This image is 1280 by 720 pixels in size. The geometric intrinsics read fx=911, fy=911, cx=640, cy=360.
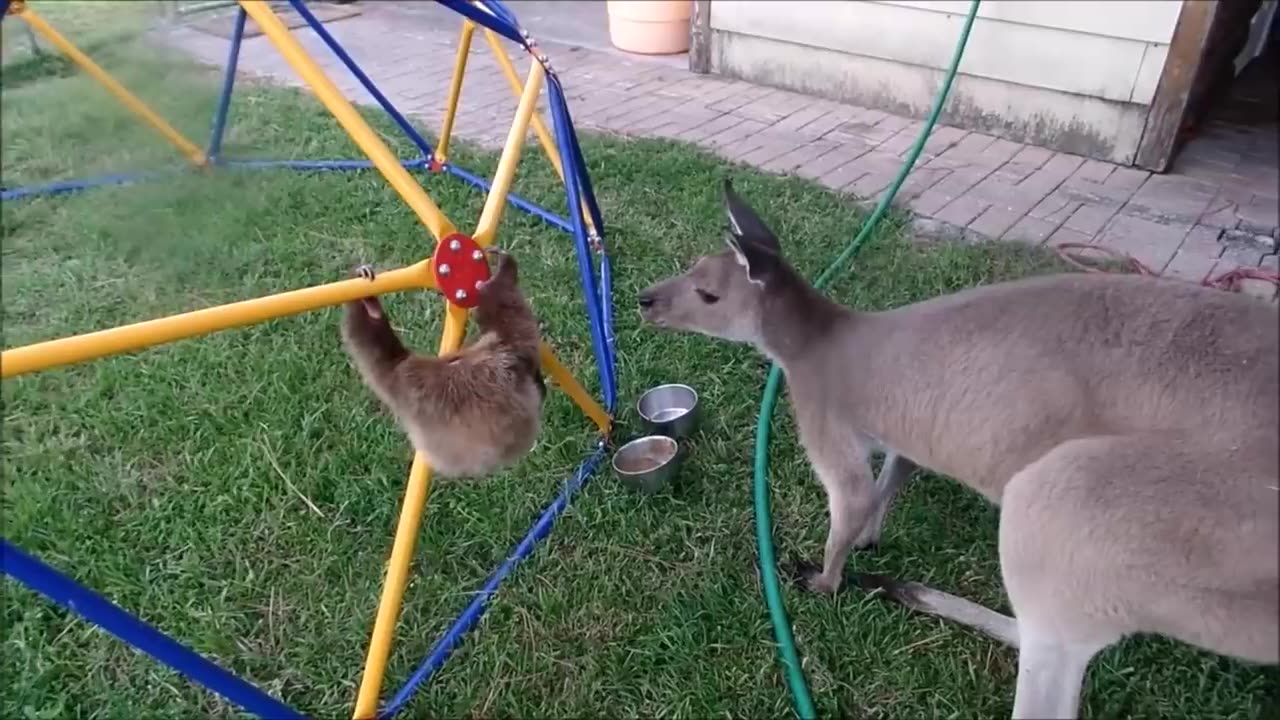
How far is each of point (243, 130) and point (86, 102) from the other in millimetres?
3264

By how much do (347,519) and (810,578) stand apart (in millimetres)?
1482

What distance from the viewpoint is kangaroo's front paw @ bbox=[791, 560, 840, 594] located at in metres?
2.61

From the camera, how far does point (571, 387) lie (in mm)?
2883

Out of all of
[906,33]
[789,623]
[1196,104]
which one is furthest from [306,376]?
[1196,104]

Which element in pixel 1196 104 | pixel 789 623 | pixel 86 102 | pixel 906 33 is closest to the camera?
pixel 86 102

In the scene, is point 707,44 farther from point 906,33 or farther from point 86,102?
point 86,102

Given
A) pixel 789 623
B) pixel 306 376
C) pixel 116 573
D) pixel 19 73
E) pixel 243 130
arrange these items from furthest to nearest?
pixel 243 130
pixel 306 376
pixel 116 573
pixel 789 623
pixel 19 73

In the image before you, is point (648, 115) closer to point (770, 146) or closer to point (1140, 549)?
point (770, 146)

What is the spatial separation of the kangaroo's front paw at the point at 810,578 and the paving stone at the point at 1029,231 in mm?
2500

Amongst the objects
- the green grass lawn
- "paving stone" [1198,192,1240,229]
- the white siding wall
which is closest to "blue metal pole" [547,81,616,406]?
the green grass lawn

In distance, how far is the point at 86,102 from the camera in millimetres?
1908

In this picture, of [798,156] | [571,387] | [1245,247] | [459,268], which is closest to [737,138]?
[798,156]

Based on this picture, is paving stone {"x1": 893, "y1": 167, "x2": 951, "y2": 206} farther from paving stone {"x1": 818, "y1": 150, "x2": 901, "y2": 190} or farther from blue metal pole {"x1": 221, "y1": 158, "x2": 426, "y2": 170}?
blue metal pole {"x1": 221, "y1": 158, "x2": 426, "y2": 170}

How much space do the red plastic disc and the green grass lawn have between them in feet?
1.78
